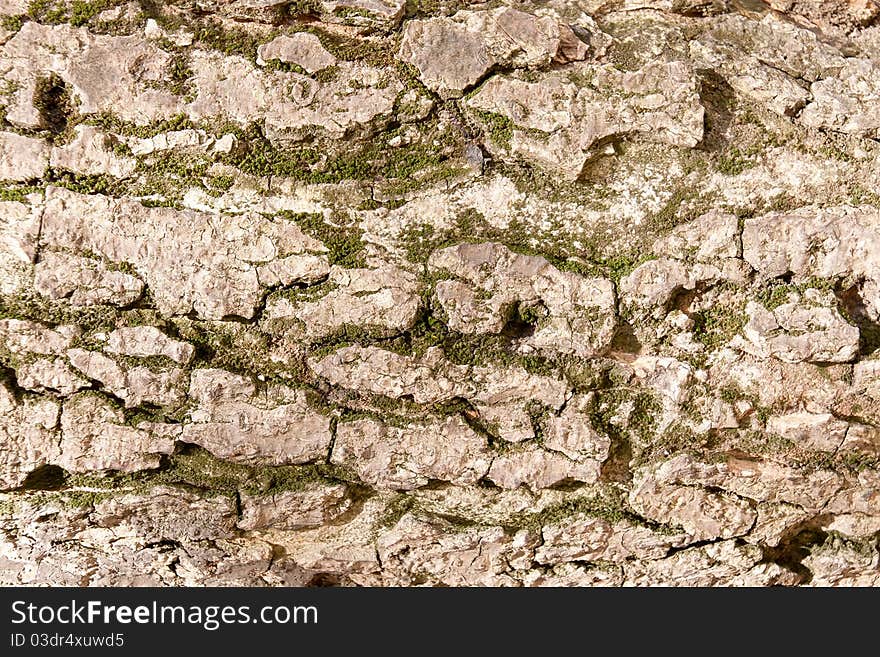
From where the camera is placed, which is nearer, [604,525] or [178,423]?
[178,423]

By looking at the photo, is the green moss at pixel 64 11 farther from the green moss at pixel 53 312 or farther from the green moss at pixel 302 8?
the green moss at pixel 53 312

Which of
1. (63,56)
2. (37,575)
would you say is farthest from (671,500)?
(63,56)

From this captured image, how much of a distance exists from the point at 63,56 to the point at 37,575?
1.47 m

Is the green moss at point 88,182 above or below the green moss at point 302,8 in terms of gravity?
below

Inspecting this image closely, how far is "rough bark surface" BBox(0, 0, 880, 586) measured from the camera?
1806 mm

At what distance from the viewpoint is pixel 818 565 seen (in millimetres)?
2090

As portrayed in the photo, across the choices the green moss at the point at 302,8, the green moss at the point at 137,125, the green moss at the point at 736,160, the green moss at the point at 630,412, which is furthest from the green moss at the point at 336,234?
the green moss at the point at 736,160

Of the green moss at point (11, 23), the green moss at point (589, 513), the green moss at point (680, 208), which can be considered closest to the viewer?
the green moss at point (11, 23)

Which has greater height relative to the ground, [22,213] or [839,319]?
[22,213]

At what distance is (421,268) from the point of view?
6.07 ft

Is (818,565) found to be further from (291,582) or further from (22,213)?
(22,213)

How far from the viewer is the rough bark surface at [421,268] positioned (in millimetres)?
1806

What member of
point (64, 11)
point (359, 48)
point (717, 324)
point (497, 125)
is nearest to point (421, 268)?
point (497, 125)

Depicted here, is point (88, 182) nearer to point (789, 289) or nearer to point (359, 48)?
point (359, 48)
